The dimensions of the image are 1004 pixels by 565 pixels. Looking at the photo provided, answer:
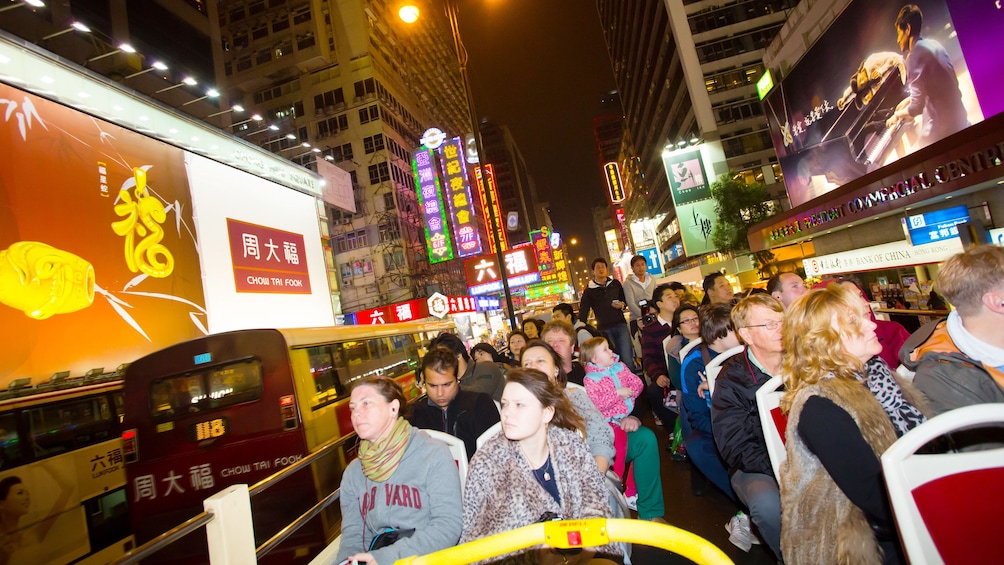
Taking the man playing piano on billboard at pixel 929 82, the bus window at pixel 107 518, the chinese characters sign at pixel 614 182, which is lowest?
the bus window at pixel 107 518

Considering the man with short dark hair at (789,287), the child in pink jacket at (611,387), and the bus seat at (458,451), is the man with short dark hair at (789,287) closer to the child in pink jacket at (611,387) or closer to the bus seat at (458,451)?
the child in pink jacket at (611,387)

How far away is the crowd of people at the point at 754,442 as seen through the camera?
195cm

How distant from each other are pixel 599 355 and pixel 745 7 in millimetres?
54599

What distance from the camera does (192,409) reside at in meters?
5.54

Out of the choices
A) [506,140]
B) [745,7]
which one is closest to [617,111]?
[506,140]

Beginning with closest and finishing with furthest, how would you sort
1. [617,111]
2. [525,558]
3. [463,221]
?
1. [525,558]
2. [463,221]
3. [617,111]

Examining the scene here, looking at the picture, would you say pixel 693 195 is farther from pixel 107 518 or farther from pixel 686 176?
pixel 107 518

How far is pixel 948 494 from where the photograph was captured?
4.41 feet

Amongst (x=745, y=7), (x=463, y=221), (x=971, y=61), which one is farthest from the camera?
(x=745, y=7)

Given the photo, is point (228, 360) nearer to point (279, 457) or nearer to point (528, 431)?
point (279, 457)

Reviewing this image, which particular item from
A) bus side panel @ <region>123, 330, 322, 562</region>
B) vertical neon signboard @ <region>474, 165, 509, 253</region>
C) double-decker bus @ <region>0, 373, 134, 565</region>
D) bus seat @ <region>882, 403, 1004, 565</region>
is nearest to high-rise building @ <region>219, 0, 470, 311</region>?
vertical neon signboard @ <region>474, 165, 509, 253</region>

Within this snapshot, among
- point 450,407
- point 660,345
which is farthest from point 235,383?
point 660,345

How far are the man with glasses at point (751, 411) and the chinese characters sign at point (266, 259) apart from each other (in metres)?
10.3

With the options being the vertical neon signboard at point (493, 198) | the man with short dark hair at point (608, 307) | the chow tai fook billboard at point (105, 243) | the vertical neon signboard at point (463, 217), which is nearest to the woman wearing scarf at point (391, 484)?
the man with short dark hair at point (608, 307)
